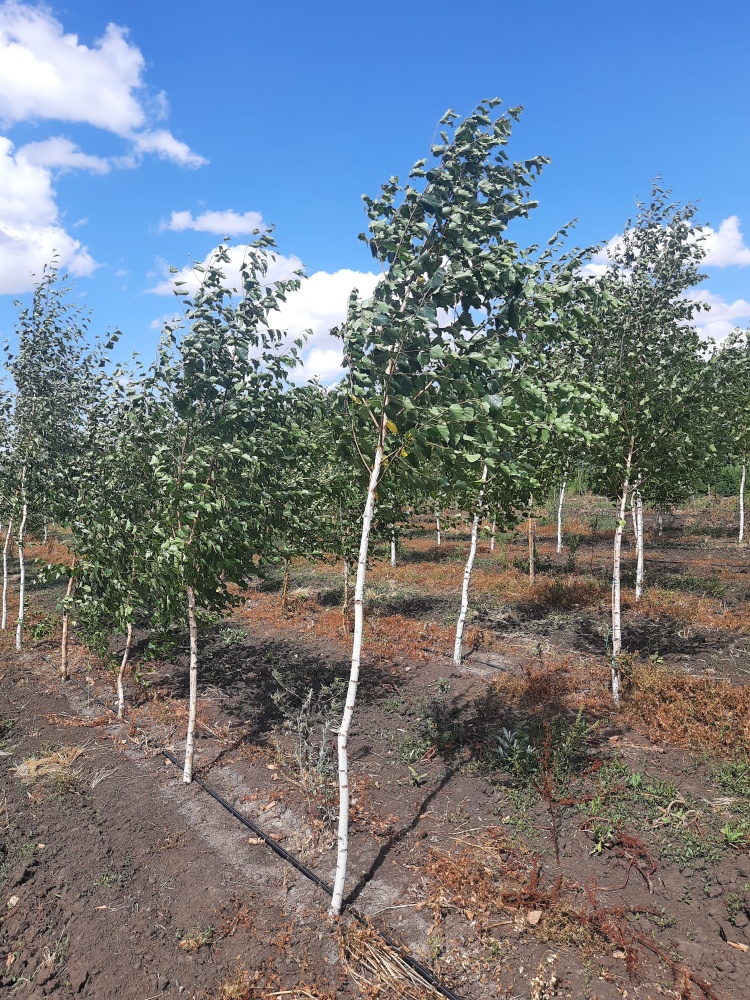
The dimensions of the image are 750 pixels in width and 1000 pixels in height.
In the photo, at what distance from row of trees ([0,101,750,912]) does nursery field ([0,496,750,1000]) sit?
0.89m

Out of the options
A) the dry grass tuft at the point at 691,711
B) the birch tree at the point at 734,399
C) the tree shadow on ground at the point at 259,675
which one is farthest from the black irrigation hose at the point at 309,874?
the birch tree at the point at 734,399

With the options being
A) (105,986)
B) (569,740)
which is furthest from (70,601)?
(569,740)

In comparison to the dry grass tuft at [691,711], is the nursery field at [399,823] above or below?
below

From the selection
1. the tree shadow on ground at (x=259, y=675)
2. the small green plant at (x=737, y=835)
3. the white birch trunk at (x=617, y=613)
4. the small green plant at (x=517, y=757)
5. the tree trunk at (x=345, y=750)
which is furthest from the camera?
the tree shadow on ground at (x=259, y=675)

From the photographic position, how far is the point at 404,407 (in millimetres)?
5598

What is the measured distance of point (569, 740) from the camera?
806 cm

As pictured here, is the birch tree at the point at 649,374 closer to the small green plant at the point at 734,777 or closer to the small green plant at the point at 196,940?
the small green plant at the point at 734,777

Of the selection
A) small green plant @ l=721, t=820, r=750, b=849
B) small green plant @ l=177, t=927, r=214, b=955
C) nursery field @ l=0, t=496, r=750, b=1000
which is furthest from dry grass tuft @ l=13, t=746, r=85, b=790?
small green plant @ l=721, t=820, r=750, b=849

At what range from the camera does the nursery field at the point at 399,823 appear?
513cm

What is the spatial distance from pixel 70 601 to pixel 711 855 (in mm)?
9578

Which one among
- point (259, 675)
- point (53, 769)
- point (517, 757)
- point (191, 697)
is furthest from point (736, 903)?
point (259, 675)

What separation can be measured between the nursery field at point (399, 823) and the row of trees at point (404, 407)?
89 centimetres

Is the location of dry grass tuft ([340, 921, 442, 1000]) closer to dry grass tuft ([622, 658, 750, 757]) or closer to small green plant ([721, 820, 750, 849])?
small green plant ([721, 820, 750, 849])

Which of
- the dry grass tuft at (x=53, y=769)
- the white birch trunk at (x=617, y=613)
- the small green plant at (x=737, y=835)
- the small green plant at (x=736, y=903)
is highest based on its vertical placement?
the white birch trunk at (x=617, y=613)
